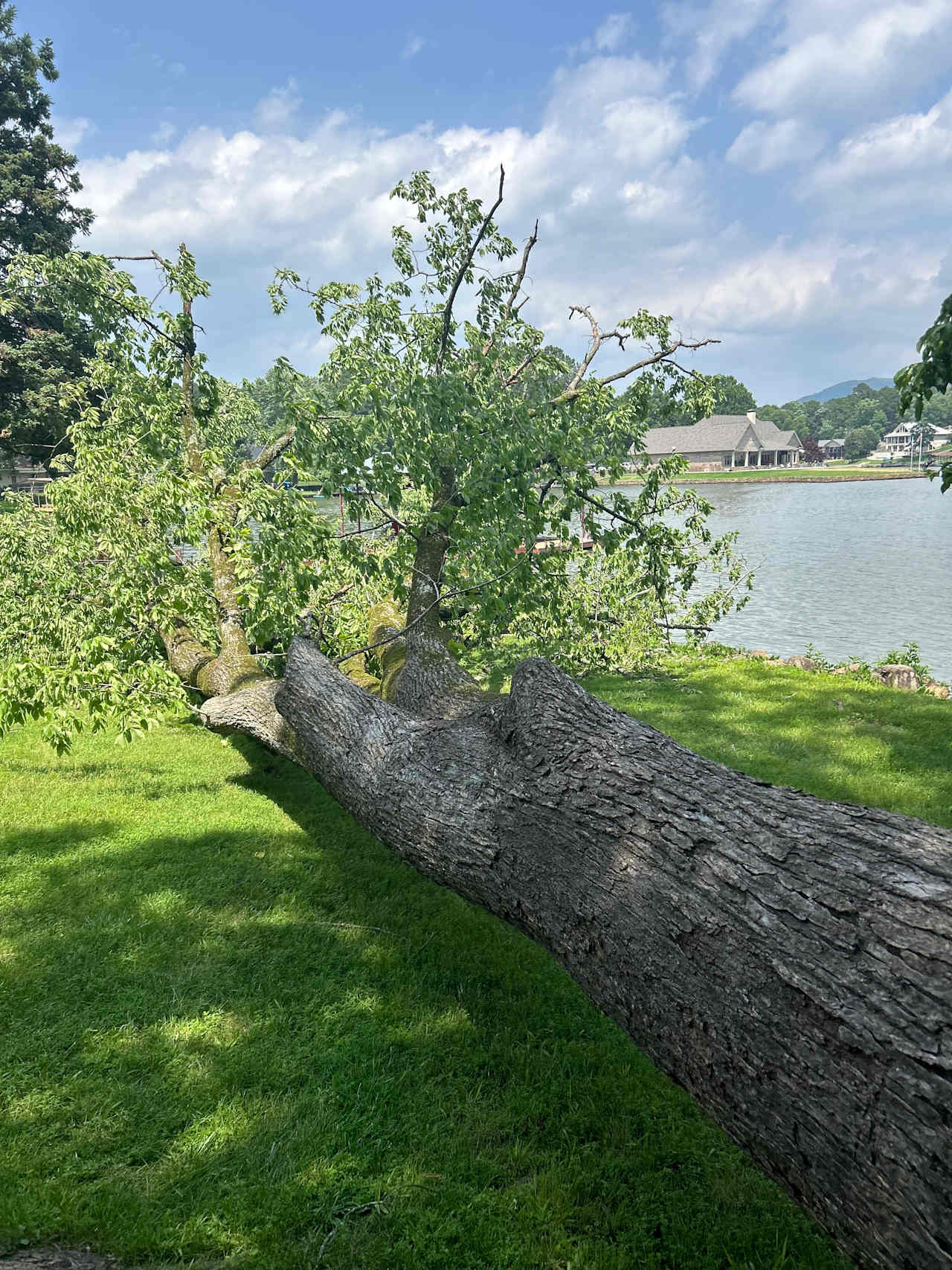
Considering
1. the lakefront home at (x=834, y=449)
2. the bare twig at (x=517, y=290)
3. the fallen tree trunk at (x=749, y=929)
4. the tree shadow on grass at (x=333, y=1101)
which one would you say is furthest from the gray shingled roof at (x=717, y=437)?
the fallen tree trunk at (x=749, y=929)

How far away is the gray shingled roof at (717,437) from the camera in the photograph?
9756 cm

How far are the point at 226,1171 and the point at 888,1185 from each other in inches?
77.0

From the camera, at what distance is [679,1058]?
6.56ft

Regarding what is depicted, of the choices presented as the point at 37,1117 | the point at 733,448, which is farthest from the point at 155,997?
the point at 733,448

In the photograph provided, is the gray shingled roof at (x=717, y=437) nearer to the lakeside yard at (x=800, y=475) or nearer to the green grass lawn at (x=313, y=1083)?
the lakeside yard at (x=800, y=475)

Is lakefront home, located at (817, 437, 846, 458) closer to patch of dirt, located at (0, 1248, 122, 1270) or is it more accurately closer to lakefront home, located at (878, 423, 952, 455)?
lakefront home, located at (878, 423, 952, 455)

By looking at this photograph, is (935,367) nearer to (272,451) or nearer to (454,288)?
(454,288)

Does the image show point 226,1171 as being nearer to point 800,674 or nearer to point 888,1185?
point 888,1185

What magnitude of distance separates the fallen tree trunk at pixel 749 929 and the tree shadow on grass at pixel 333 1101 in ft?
2.26

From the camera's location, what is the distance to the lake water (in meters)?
14.2

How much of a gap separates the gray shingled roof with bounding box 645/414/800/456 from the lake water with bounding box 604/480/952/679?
176 feet

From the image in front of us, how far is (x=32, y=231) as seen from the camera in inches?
1196

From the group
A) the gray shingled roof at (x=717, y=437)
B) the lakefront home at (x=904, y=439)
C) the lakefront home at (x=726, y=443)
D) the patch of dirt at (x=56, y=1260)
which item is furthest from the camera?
the lakefront home at (x=904, y=439)

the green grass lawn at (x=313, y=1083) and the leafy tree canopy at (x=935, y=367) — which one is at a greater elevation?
the leafy tree canopy at (x=935, y=367)
